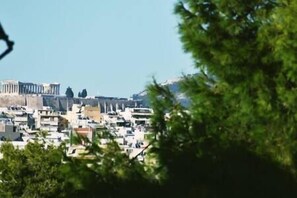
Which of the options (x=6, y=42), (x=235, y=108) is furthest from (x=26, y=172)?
Result: (x=6, y=42)

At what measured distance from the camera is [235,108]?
7.53 meters

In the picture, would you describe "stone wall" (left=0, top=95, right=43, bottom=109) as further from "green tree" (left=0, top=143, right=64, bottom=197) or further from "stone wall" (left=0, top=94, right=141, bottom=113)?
"green tree" (left=0, top=143, right=64, bottom=197)

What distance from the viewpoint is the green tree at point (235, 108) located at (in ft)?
23.6

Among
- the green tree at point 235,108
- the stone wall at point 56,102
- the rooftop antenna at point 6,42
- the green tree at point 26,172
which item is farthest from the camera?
the stone wall at point 56,102

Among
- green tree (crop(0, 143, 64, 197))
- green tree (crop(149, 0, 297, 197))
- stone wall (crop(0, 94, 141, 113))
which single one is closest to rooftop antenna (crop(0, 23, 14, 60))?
Answer: green tree (crop(149, 0, 297, 197))

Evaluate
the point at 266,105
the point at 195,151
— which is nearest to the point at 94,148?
the point at 195,151

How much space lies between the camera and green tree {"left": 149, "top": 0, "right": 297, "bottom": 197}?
7.21 m

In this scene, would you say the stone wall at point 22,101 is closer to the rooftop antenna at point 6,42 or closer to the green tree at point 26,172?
the green tree at point 26,172

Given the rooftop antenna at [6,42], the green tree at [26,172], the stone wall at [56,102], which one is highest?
the stone wall at [56,102]

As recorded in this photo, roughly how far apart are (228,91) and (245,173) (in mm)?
693

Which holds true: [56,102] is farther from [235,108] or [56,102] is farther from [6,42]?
[6,42]

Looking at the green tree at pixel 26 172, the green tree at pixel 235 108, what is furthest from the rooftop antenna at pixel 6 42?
the green tree at pixel 26 172

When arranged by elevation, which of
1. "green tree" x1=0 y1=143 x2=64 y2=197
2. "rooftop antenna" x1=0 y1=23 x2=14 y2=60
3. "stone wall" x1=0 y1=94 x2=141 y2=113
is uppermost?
"stone wall" x1=0 y1=94 x2=141 y2=113

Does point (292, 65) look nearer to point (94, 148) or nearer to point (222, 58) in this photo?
point (222, 58)
